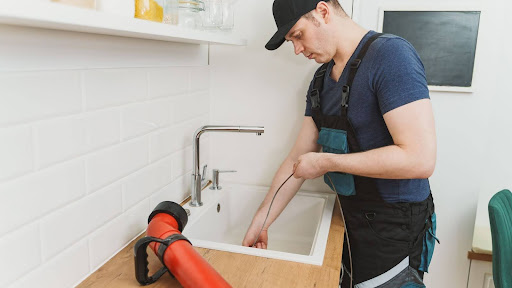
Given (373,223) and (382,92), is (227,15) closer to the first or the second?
(382,92)

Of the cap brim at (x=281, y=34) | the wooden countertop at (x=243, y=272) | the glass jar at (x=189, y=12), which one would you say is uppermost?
the glass jar at (x=189, y=12)

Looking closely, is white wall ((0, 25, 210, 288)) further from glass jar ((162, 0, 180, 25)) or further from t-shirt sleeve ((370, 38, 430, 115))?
t-shirt sleeve ((370, 38, 430, 115))

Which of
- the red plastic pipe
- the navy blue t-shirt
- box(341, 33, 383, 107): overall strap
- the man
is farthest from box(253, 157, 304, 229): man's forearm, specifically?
the red plastic pipe

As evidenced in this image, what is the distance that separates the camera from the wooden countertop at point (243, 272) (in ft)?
3.61

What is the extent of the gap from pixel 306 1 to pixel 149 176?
739mm

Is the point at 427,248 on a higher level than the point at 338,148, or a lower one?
lower

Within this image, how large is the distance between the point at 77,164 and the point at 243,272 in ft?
1.65

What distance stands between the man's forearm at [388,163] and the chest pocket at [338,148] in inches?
3.9

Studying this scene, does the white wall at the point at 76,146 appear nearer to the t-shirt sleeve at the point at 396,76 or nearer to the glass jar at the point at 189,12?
the glass jar at the point at 189,12

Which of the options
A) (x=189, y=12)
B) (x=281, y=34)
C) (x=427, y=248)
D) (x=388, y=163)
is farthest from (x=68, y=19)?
(x=427, y=248)

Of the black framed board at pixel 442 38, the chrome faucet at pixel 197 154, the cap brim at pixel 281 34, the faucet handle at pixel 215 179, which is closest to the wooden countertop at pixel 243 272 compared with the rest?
the chrome faucet at pixel 197 154

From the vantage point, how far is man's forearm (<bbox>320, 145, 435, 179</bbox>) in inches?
49.6

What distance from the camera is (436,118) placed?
1791 millimetres

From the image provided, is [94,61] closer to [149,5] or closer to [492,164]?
[149,5]
